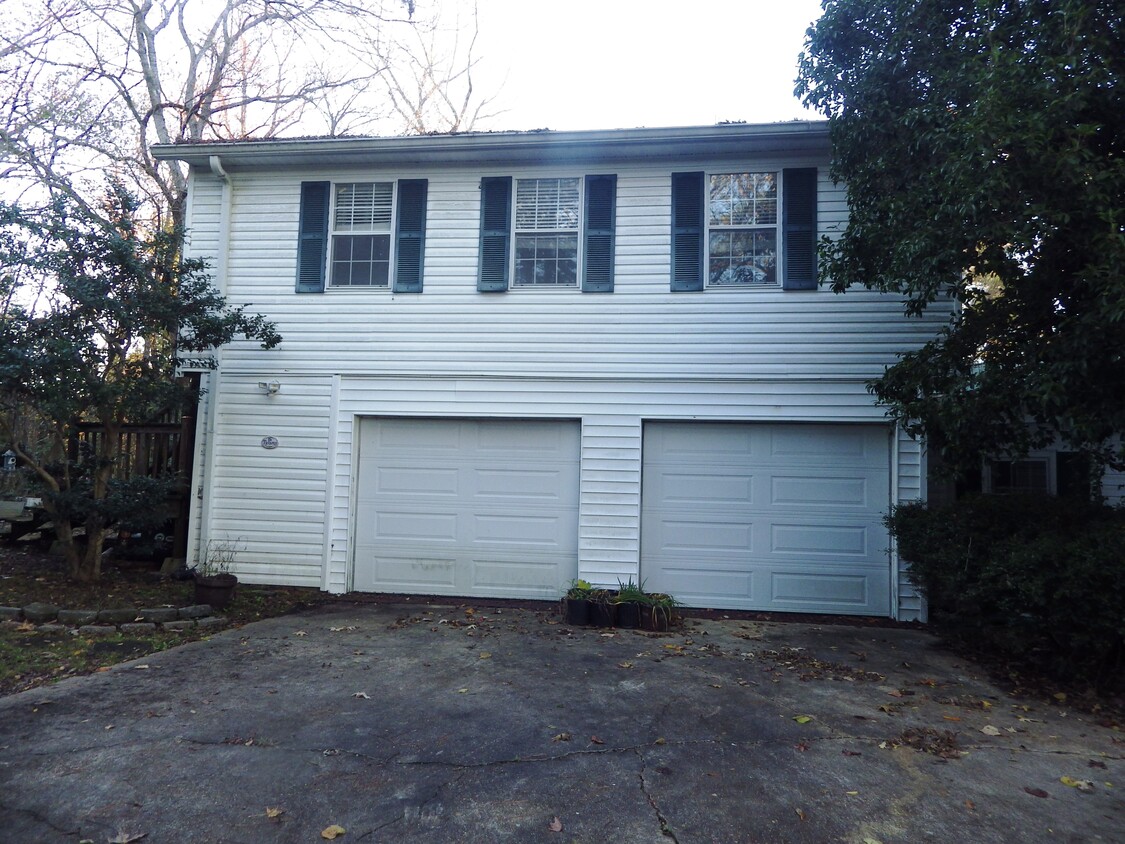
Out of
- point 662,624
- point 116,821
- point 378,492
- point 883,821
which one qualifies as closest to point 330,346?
point 378,492

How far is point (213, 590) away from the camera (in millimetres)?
7750

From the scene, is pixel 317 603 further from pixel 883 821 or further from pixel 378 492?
pixel 883 821

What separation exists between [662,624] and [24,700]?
5.12 metres

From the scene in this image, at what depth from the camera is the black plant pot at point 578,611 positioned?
7.63m

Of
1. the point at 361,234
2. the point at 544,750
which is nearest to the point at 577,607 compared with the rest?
the point at 544,750

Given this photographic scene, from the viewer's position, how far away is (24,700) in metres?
5.03

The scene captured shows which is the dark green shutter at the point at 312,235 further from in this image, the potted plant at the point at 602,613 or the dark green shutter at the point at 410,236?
the potted plant at the point at 602,613

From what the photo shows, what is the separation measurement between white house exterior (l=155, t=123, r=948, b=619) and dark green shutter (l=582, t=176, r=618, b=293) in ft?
0.08

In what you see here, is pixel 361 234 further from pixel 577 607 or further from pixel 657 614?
pixel 657 614

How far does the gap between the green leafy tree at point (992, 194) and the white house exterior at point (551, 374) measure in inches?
52.8

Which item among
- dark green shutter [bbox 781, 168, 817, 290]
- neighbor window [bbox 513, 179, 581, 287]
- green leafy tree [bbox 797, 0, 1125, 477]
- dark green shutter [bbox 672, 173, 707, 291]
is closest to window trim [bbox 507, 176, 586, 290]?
neighbor window [bbox 513, 179, 581, 287]

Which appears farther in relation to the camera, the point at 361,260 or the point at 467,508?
the point at 361,260

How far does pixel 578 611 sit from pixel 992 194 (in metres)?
5.01

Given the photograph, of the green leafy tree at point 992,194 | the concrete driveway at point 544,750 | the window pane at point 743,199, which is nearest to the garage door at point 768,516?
the green leafy tree at point 992,194
